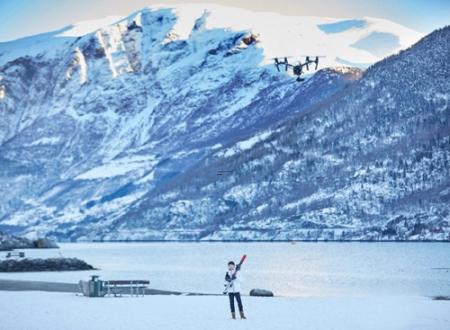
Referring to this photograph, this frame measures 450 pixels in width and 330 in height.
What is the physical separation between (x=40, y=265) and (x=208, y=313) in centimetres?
8868

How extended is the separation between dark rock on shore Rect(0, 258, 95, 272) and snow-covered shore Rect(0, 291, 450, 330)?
66422 millimetres

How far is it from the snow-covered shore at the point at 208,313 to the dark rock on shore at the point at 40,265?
66.4m

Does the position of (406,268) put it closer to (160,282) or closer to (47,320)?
(160,282)

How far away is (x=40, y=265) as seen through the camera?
157 metres

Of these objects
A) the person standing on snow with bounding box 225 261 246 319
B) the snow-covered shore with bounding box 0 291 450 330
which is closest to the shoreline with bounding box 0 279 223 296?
the snow-covered shore with bounding box 0 291 450 330

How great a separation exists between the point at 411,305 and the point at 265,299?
1229 cm

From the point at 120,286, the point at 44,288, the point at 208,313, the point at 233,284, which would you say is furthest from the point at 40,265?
the point at 233,284

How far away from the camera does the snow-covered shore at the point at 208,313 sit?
208ft

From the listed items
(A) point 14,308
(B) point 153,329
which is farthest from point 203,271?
(B) point 153,329

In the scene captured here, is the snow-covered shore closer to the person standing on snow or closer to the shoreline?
the person standing on snow

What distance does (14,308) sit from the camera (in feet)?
238

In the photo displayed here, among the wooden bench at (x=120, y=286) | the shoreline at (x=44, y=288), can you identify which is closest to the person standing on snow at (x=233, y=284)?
the wooden bench at (x=120, y=286)

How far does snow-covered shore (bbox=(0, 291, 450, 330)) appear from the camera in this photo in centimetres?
6328

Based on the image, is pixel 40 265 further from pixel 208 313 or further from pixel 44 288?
pixel 208 313
